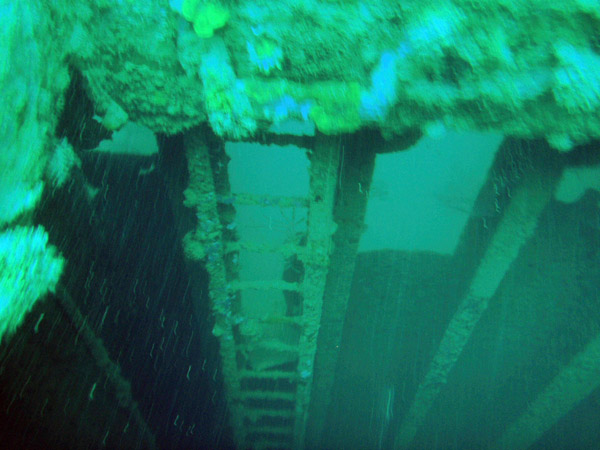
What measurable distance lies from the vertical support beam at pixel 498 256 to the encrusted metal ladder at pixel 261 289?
1198 millimetres

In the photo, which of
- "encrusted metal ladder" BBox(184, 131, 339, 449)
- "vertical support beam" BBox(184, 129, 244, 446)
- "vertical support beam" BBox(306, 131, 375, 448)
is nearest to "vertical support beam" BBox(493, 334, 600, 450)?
"vertical support beam" BBox(306, 131, 375, 448)

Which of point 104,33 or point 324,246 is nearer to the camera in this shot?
point 104,33

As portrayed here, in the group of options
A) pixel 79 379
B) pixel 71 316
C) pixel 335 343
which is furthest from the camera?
pixel 335 343

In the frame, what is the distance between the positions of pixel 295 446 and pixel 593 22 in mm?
5190

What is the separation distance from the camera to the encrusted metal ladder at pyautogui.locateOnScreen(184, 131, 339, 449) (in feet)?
6.70

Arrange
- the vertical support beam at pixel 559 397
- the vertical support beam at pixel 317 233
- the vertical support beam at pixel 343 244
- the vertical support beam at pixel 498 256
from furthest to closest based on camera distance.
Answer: the vertical support beam at pixel 559 397, the vertical support beam at pixel 498 256, the vertical support beam at pixel 343 244, the vertical support beam at pixel 317 233

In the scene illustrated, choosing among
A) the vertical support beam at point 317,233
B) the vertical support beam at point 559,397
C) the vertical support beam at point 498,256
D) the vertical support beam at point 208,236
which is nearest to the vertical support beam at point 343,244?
the vertical support beam at point 317,233

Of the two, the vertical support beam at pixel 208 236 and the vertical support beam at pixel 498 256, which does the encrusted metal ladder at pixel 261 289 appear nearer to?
the vertical support beam at pixel 208 236

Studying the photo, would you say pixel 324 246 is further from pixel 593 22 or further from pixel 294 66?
pixel 593 22

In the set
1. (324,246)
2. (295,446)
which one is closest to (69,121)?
(324,246)

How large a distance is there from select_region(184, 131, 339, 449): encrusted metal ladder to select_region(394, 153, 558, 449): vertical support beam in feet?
3.93

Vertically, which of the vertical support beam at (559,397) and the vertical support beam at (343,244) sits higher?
the vertical support beam at (343,244)

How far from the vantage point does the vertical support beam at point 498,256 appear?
7.04ft

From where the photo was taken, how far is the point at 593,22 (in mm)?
1176
